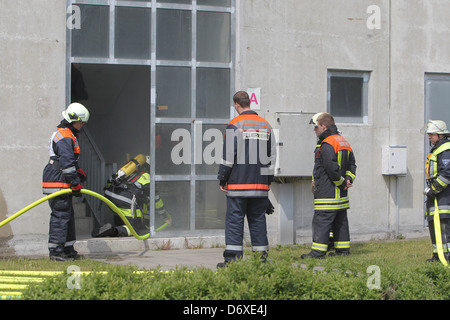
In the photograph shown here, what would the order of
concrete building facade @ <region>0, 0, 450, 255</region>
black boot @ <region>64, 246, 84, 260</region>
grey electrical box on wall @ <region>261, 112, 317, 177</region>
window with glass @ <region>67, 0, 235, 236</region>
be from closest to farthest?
black boot @ <region>64, 246, 84, 260</region>
concrete building facade @ <region>0, 0, 450, 255</region>
window with glass @ <region>67, 0, 235, 236</region>
grey electrical box on wall @ <region>261, 112, 317, 177</region>

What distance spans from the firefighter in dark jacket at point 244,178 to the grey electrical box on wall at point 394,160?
3.88 metres

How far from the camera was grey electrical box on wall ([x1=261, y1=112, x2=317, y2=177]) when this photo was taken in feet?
31.8

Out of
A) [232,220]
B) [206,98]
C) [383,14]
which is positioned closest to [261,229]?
[232,220]

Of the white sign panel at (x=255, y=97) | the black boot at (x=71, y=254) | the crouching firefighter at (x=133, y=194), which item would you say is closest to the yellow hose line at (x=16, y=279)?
the black boot at (x=71, y=254)

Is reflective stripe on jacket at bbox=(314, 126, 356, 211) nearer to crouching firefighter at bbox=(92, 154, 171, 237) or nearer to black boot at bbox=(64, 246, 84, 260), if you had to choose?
crouching firefighter at bbox=(92, 154, 171, 237)

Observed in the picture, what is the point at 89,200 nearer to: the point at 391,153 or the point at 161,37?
the point at 161,37

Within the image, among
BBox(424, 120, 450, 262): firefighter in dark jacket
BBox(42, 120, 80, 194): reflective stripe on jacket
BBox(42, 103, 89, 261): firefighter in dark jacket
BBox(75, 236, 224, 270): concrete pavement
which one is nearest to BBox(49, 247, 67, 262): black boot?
BBox(42, 103, 89, 261): firefighter in dark jacket

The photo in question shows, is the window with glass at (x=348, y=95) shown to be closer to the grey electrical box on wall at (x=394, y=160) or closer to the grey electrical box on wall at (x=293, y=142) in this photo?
the grey electrical box on wall at (x=394, y=160)

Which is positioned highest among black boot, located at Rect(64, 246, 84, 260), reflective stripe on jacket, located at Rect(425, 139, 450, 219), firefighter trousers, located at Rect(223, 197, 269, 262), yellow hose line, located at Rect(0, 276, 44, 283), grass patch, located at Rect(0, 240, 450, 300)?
reflective stripe on jacket, located at Rect(425, 139, 450, 219)

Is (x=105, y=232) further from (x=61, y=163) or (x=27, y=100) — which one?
(x=27, y=100)

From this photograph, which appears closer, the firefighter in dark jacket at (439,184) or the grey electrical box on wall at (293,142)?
the firefighter in dark jacket at (439,184)

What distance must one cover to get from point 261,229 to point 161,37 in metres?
3.88

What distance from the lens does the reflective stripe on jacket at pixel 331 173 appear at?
8250mm

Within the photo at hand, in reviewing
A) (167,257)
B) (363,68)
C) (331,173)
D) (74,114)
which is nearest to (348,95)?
(363,68)
